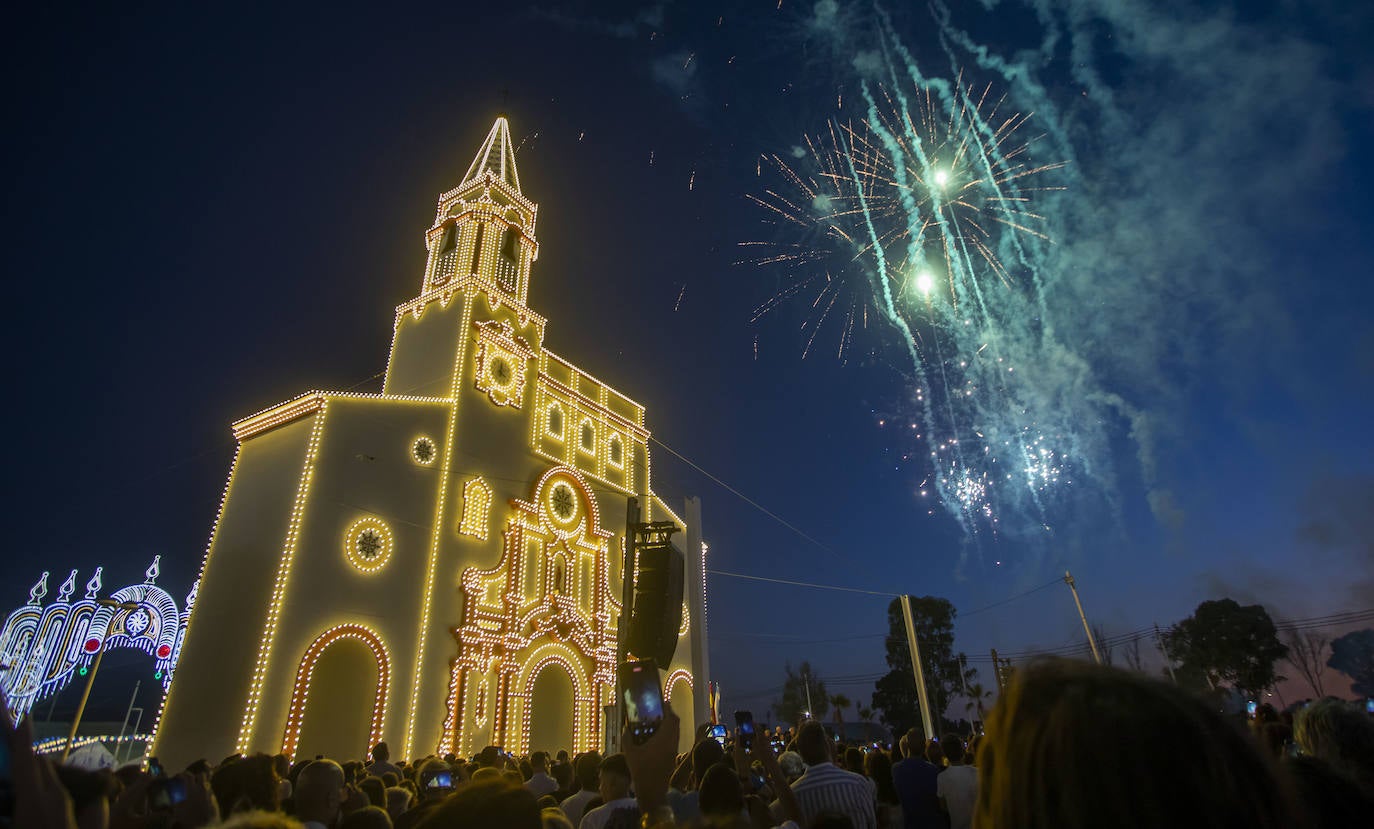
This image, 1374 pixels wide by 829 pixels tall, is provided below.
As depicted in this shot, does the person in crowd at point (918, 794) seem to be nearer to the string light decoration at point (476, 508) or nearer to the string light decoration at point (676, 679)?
the string light decoration at point (476, 508)

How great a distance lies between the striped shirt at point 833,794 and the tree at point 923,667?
43.2 meters

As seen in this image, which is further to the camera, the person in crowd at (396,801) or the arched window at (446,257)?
the arched window at (446,257)

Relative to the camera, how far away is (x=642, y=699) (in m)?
3.53

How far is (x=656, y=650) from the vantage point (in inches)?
487

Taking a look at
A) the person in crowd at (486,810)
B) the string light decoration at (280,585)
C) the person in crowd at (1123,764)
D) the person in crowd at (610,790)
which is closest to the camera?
the person in crowd at (1123,764)

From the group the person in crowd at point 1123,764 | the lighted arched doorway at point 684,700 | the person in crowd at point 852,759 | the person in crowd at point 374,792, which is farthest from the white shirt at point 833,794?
the lighted arched doorway at point 684,700

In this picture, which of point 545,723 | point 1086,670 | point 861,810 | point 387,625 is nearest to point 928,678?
point 545,723

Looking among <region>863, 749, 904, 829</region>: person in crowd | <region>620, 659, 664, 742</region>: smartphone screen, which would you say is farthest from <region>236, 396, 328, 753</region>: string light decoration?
<region>620, 659, 664, 742</region>: smartphone screen

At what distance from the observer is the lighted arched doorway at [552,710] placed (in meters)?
21.7

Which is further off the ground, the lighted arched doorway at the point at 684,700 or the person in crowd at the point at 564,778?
the lighted arched doorway at the point at 684,700

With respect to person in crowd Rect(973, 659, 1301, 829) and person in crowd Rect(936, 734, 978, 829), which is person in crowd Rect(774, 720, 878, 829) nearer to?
person in crowd Rect(936, 734, 978, 829)

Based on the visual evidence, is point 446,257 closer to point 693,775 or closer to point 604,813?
point 693,775

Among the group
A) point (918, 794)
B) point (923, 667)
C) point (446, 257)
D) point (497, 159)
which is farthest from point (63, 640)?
point (923, 667)

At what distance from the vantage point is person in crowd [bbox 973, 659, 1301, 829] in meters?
1.26
